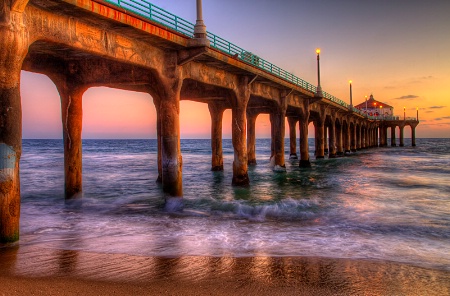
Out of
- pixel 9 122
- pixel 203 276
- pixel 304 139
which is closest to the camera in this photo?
pixel 203 276

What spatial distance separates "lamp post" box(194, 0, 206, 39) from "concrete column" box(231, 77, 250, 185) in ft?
18.9

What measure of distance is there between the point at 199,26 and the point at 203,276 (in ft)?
32.6

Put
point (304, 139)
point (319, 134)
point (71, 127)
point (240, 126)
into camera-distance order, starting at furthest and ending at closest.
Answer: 1. point (319, 134)
2. point (304, 139)
3. point (240, 126)
4. point (71, 127)

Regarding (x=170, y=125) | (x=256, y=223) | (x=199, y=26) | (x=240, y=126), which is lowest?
(x=256, y=223)

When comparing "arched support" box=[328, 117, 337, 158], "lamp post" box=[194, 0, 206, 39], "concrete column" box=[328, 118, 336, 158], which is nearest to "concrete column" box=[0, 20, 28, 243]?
"lamp post" box=[194, 0, 206, 39]

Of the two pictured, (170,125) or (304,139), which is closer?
(170,125)

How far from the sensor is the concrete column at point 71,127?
13938mm

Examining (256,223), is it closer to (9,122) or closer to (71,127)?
(9,122)

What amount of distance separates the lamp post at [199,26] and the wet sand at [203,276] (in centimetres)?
879

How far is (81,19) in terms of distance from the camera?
9.67m

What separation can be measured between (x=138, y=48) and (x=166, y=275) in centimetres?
816

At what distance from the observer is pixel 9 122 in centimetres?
755

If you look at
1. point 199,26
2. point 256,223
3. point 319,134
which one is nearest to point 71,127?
point 199,26

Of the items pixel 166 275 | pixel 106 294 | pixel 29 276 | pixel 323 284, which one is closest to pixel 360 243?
pixel 323 284
